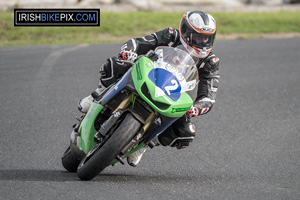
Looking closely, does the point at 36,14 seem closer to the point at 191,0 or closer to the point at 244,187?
the point at 191,0

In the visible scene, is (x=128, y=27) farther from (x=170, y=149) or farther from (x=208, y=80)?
(x=208, y=80)

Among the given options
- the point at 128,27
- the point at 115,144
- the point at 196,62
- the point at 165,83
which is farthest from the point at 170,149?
the point at 128,27

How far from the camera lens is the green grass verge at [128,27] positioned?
15.4 metres

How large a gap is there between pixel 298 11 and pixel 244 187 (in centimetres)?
1419

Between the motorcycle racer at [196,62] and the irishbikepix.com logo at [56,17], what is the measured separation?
10.3 meters

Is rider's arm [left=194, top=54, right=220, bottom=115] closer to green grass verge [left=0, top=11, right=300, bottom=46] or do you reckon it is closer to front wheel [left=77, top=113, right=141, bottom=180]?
front wheel [left=77, top=113, right=141, bottom=180]

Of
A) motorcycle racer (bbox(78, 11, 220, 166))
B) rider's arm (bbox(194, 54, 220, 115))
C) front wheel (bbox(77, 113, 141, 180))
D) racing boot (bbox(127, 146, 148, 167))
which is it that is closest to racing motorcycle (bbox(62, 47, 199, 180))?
front wheel (bbox(77, 113, 141, 180))

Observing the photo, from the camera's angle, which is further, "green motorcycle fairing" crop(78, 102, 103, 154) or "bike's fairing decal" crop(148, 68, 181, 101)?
"green motorcycle fairing" crop(78, 102, 103, 154)

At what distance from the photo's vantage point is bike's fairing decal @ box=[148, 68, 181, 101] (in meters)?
5.40

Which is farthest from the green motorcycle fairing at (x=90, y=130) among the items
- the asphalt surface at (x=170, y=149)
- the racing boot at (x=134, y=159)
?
the racing boot at (x=134, y=159)

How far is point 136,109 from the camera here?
217 inches

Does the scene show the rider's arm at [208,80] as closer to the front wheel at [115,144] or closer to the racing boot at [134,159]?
the racing boot at [134,159]

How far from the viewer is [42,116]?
875cm

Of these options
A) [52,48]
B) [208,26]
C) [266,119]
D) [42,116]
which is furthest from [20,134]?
[52,48]
